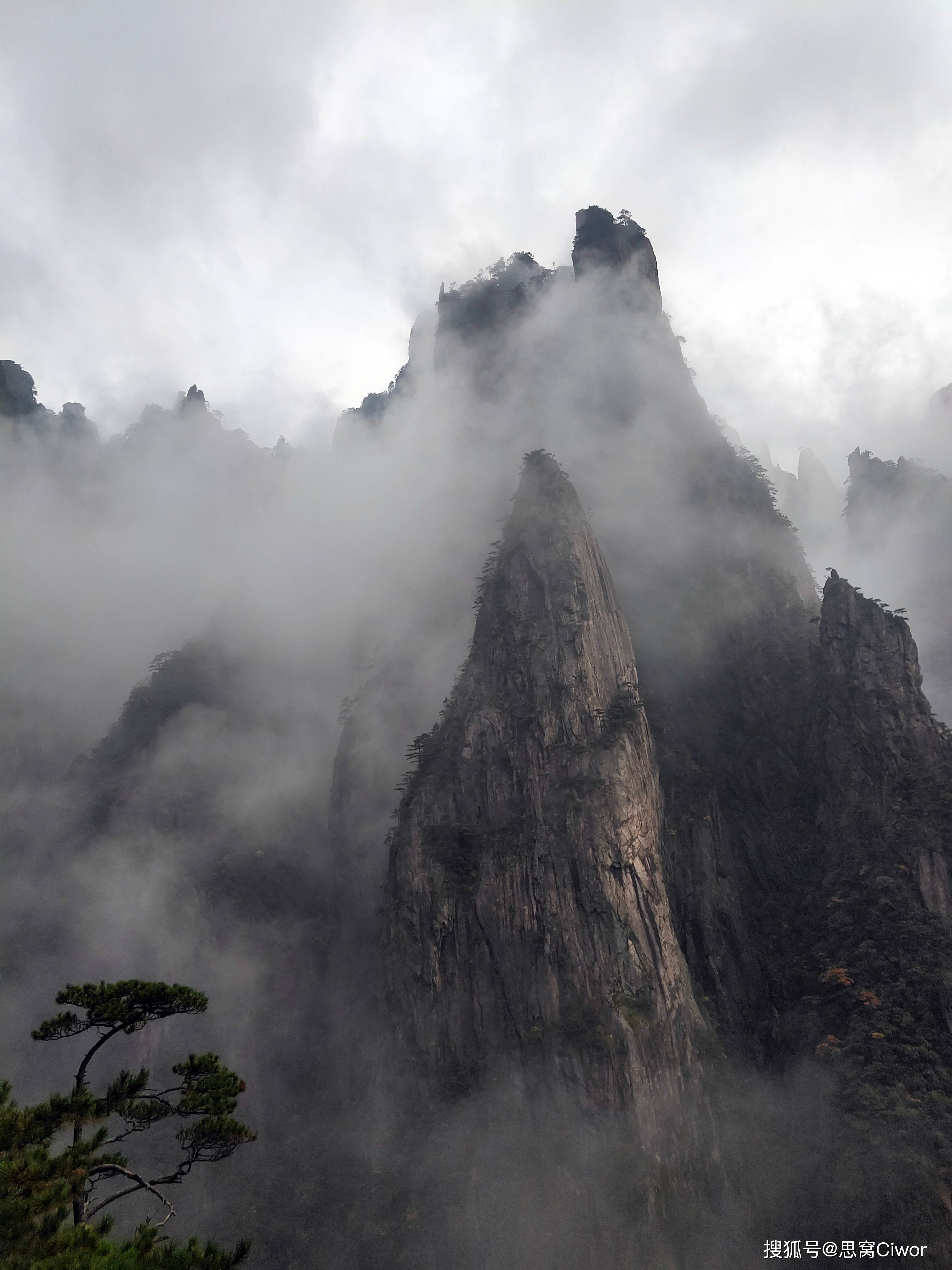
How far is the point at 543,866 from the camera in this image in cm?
4047

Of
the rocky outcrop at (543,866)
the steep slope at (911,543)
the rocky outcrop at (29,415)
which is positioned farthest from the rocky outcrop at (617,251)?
the rocky outcrop at (29,415)

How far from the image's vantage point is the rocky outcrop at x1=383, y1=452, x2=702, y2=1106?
36.7m


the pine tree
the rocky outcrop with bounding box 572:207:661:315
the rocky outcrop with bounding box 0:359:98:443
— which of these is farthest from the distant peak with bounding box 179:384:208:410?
the pine tree

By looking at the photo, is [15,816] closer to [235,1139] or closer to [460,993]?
[460,993]

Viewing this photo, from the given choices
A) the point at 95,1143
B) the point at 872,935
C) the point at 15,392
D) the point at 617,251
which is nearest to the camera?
→ the point at 95,1143

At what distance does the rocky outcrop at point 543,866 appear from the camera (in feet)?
120

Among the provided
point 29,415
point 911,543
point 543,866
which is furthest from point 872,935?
point 29,415

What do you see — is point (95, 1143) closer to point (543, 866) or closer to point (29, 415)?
point (543, 866)

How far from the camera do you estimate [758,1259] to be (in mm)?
31672

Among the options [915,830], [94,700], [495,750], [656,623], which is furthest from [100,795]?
[915,830]

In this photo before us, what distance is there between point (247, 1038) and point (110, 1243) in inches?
1438

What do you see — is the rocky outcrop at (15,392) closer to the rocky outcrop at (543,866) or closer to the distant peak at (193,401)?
the distant peak at (193,401)

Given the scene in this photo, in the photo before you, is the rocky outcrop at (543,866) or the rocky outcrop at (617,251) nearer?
the rocky outcrop at (543,866)

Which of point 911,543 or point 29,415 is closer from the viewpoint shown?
point 911,543
